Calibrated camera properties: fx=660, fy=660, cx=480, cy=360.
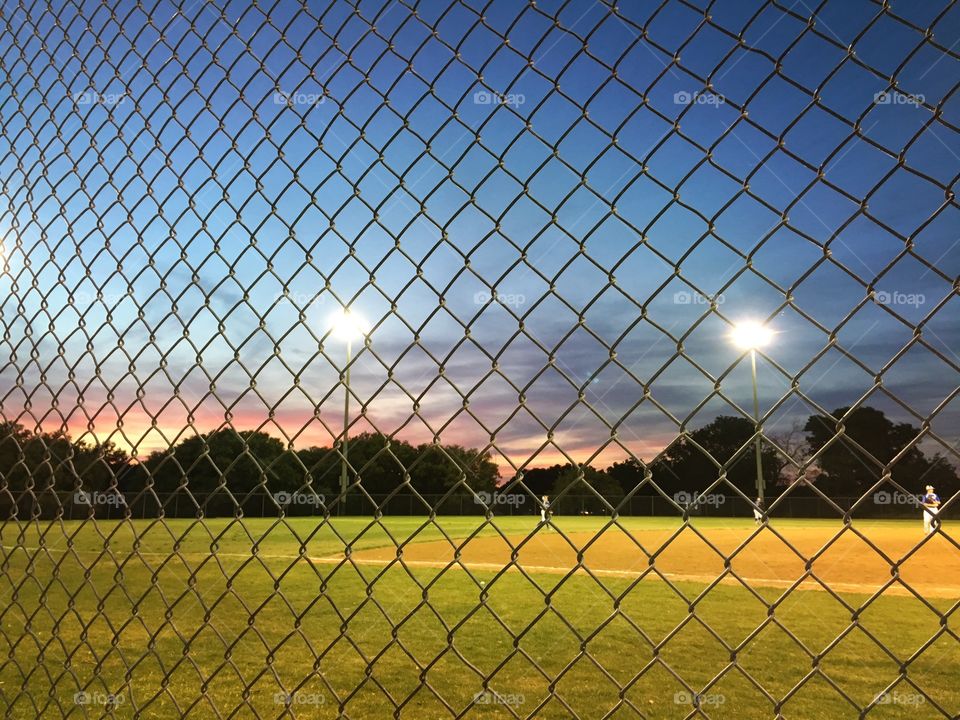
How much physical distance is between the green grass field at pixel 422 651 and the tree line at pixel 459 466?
300 mm

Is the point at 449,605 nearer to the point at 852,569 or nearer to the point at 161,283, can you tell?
the point at 161,283

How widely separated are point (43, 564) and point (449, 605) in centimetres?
892

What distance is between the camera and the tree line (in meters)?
1.73

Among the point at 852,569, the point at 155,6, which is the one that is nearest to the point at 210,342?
the point at 155,6

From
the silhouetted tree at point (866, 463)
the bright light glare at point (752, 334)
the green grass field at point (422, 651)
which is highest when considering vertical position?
the silhouetted tree at point (866, 463)

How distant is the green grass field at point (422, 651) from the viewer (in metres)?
2.68

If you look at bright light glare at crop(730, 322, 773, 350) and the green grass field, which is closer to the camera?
bright light glare at crop(730, 322, 773, 350)

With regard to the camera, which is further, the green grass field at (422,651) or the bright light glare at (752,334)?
the green grass field at (422,651)

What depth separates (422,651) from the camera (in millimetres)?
6129

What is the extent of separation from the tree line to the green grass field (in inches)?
11.8

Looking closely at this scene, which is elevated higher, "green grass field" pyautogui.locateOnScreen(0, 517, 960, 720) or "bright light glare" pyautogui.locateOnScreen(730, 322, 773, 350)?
"bright light glare" pyautogui.locateOnScreen(730, 322, 773, 350)

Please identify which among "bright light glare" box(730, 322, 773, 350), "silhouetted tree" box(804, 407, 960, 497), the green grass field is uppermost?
"silhouetted tree" box(804, 407, 960, 497)

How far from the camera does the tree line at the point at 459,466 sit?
1.73m

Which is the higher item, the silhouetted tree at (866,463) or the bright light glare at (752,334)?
the silhouetted tree at (866,463)
